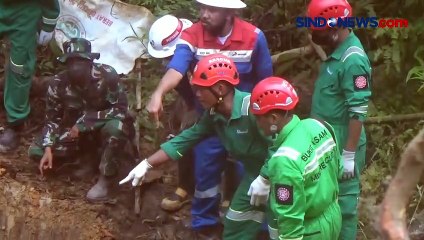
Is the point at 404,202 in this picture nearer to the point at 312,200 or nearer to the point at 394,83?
the point at 312,200

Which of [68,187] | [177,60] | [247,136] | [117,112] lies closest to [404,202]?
[247,136]

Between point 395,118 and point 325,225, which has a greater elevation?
point 325,225

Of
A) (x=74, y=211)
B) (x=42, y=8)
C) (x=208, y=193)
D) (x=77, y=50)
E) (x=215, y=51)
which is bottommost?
(x=74, y=211)

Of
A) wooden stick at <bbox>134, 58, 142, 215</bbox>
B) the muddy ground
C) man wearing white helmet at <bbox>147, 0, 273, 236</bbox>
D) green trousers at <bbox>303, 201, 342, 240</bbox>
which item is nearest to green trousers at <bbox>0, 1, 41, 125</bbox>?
the muddy ground

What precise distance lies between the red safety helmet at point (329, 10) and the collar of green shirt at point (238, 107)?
0.67 meters

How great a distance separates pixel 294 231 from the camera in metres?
3.70

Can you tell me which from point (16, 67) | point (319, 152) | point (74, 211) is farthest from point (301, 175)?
point (16, 67)

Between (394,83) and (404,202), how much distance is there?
4.24 m

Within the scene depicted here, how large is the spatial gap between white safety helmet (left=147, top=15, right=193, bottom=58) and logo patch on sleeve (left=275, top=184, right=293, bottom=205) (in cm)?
191

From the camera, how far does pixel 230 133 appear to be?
14.3ft

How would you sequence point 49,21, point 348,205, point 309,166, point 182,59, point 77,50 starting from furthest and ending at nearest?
point 49,21
point 77,50
point 182,59
point 348,205
point 309,166

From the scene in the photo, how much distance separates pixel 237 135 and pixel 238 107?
16 centimetres

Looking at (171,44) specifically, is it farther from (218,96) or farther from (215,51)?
(218,96)

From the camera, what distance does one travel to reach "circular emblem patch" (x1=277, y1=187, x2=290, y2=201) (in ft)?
11.9
